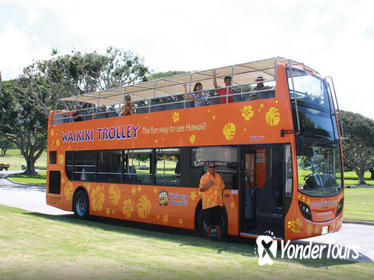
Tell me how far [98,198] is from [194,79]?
4993 mm

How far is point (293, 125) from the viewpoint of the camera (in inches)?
352

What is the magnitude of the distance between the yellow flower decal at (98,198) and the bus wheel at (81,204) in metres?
0.43

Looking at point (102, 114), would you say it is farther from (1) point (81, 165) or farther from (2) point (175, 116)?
(2) point (175, 116)

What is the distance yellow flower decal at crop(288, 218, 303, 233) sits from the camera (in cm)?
869

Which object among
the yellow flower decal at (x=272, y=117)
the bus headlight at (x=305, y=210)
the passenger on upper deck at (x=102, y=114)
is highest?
the passenger on upper deck at (x=102, y=114)

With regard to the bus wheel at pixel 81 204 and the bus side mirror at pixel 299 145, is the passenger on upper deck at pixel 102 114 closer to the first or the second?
the bus wheel at pixel 81 204

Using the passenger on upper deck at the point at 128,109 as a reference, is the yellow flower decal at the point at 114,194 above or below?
below

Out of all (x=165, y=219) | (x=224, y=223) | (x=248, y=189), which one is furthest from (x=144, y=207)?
(x=248, y=189)

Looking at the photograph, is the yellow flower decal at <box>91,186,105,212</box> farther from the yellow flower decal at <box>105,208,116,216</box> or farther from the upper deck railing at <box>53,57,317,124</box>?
the upper deck railing at <box>53,57,317,124</box>

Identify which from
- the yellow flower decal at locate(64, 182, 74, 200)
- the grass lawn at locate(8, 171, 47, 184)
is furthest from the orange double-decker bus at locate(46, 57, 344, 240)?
the grass lawn at locate(8, 171, 47, 184)

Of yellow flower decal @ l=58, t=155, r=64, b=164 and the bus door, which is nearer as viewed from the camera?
the bus door

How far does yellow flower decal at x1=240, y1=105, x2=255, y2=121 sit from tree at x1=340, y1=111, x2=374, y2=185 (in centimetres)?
4617

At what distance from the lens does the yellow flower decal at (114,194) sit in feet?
43.2

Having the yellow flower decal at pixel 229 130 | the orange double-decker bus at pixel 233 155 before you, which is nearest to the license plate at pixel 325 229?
the orange double-decker bus at pixel 233 155
